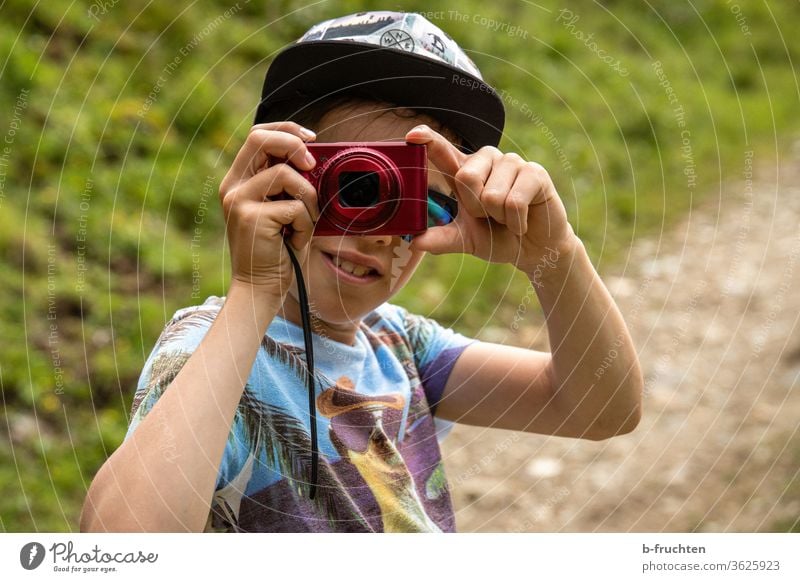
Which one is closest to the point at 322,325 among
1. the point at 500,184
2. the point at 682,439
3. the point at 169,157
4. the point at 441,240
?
the point at 441,240

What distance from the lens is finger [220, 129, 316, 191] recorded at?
1.04 metres

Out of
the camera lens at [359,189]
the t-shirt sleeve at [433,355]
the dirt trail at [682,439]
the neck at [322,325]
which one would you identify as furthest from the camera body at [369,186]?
the dirt trail at [682,439]

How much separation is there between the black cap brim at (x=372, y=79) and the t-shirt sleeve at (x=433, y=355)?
31 centimetres

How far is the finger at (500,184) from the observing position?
3.51ft

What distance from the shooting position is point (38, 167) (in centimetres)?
288

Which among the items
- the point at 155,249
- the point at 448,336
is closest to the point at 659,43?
the point at 155,249

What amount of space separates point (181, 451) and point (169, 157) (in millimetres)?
2354

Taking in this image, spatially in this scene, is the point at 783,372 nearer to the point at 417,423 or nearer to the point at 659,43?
the point at 417,423

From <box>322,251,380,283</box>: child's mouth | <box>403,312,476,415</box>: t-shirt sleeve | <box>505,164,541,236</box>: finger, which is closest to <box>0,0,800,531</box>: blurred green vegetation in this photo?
<box>403,312,476,415</box>: t-shirt sleeve

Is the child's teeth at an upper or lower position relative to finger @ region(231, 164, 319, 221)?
lower

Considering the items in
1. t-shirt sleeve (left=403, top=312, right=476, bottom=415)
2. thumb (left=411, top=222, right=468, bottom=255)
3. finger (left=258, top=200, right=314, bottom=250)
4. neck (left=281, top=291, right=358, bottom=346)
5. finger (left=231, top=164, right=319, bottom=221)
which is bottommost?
t-shirt sleeve (left=403, top=312, right=476, bottom=415)

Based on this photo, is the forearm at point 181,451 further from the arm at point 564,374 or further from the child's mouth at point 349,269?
the arm at point 564,374

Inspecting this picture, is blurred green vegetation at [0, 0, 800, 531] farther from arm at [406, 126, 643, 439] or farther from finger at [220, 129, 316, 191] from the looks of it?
finger at [220, 129, 316, 191]

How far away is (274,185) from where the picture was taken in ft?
3.41
